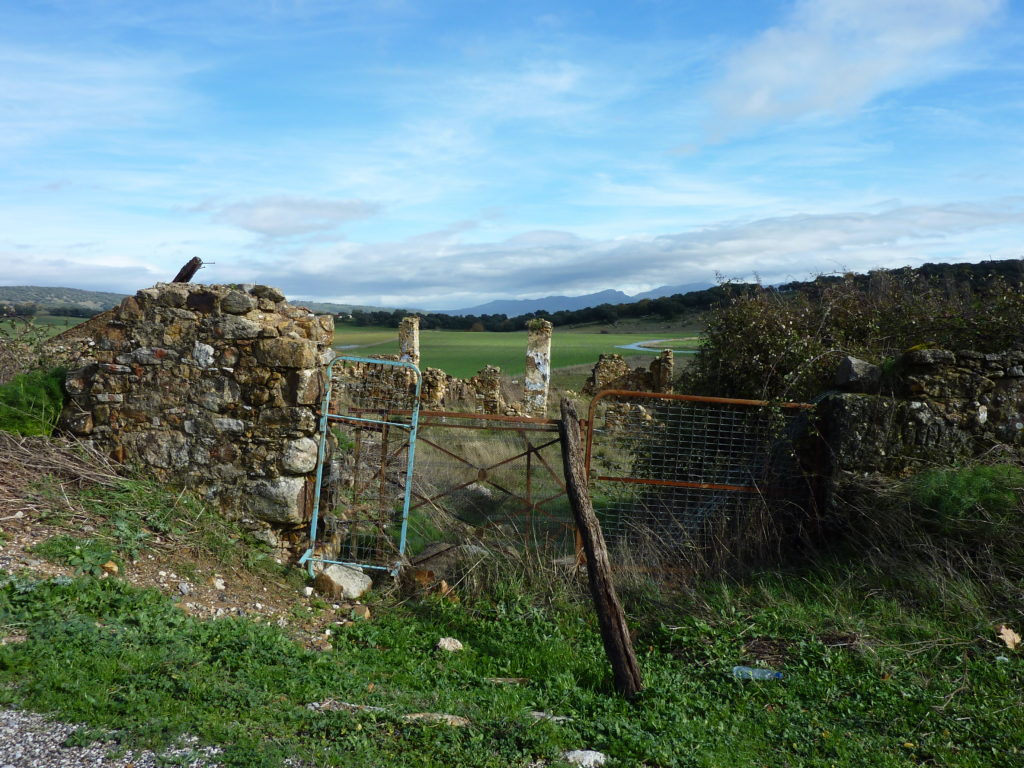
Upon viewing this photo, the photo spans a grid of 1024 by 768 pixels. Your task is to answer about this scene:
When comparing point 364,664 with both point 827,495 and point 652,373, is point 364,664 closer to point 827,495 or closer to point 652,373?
point 827,495

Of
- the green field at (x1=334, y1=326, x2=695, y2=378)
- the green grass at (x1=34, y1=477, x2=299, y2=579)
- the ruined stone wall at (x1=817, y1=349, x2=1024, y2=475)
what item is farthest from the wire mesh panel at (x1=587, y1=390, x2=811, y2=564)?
the green field at (x1=334, y1=326, x2=695, y2=378)

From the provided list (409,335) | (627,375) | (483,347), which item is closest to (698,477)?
(409,335)

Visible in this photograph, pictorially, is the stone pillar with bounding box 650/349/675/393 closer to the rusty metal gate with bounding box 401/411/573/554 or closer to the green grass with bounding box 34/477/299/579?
the rusty metal gate with bounding box 401/411/573/554


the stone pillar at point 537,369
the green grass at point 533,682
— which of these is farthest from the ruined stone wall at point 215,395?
the stone pillar at point 537,369

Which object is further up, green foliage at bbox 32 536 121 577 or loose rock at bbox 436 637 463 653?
green foliage at bbox 32 536 121 577

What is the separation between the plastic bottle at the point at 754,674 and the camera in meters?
5.09

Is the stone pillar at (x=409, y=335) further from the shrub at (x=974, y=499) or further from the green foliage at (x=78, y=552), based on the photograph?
the shrub at (x=974, y=499)

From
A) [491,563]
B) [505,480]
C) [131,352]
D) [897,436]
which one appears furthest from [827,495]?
[131,352]

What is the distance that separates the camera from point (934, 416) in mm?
7262

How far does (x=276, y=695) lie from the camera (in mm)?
4305

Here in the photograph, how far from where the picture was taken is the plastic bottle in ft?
16.7

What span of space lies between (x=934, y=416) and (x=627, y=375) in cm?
1736

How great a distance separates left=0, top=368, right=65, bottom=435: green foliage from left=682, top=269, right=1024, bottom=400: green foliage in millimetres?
7522

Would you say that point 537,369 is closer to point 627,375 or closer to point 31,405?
point 627,375
